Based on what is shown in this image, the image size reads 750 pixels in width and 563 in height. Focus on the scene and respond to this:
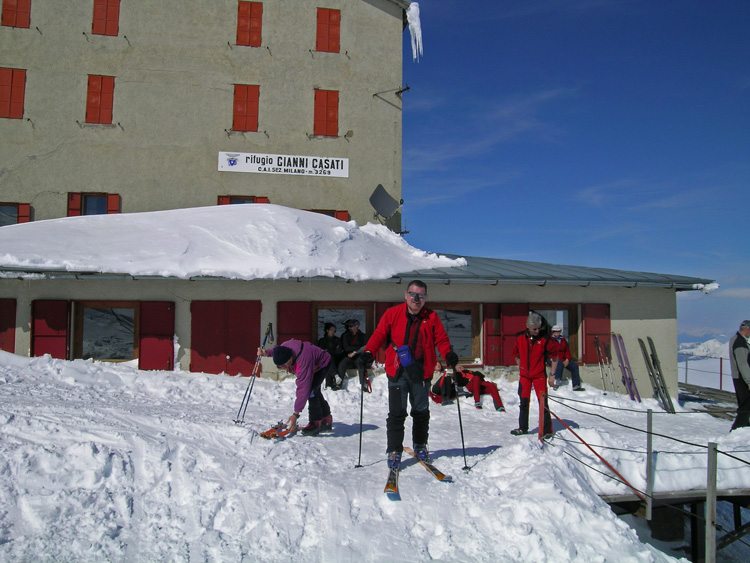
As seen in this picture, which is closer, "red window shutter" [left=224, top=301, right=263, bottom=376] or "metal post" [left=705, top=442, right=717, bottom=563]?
"metal post" [left=705, top=442, right=717, bottom=563]

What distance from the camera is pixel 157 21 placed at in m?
16.8

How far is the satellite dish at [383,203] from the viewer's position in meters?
16.7

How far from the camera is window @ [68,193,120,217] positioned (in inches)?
631

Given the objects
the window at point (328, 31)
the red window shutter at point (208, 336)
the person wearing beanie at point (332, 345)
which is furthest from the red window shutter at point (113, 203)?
the person wearing beanie at point (332, 345)

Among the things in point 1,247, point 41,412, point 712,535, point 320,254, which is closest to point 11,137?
point 1,247

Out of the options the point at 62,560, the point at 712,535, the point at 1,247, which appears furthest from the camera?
the point at 1,247

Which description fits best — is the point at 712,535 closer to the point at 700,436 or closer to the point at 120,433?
the point at 700,436

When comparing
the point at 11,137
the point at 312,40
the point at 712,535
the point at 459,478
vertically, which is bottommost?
the point at 712,535

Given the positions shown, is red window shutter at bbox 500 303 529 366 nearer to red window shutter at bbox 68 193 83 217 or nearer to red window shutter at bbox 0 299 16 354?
red window shutter at bbox 0 299 16 354

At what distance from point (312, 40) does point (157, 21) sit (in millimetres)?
4980

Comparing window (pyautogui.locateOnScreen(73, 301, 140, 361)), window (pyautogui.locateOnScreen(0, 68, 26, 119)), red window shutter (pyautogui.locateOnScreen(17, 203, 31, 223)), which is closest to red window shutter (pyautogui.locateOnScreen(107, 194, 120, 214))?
red window shutter (pyautogui.locateOnScreen(17, 203, 31, 223))

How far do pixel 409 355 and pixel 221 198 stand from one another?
1315cm

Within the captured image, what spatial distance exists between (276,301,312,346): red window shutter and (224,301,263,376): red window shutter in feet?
1.63

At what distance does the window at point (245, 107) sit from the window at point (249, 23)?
1.56 meters
